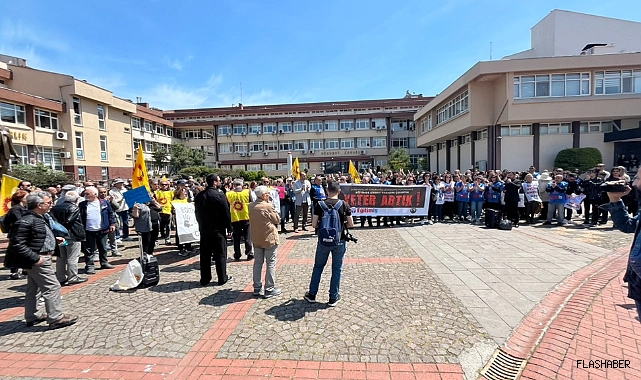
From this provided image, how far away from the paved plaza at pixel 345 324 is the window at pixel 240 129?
161 feet

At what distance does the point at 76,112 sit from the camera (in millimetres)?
29469

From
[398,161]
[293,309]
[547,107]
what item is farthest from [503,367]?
[398,161]

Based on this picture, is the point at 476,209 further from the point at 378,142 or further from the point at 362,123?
the point at 362,123

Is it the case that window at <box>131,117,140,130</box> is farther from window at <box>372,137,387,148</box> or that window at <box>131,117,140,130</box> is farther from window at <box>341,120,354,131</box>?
window at <box>372,137,387,148</box>

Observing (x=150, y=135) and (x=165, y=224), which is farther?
(x=150, y=135)

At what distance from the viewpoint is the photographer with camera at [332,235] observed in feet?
14.3

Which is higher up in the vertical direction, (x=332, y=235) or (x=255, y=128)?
(x=255, y=128)

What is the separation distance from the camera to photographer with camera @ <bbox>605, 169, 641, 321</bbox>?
238 cm

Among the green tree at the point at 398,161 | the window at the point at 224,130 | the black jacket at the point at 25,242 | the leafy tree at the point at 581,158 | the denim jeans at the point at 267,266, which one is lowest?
the denim jeans at the point at 267,266

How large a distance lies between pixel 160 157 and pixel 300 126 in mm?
23093

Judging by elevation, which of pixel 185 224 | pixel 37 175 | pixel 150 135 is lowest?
pixel 185 224

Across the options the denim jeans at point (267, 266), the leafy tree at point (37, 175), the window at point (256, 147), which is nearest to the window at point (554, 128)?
the denim jeans at point (267, 266)

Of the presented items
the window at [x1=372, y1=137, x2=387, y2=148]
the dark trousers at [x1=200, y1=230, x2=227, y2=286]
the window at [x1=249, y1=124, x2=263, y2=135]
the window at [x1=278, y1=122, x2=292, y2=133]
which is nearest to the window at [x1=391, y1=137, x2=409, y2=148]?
the window at [x1=372, y1=137, x2=387, y2=148]

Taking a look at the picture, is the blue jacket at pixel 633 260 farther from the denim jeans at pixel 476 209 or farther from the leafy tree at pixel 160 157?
the leafy tree at pixel 160 157
